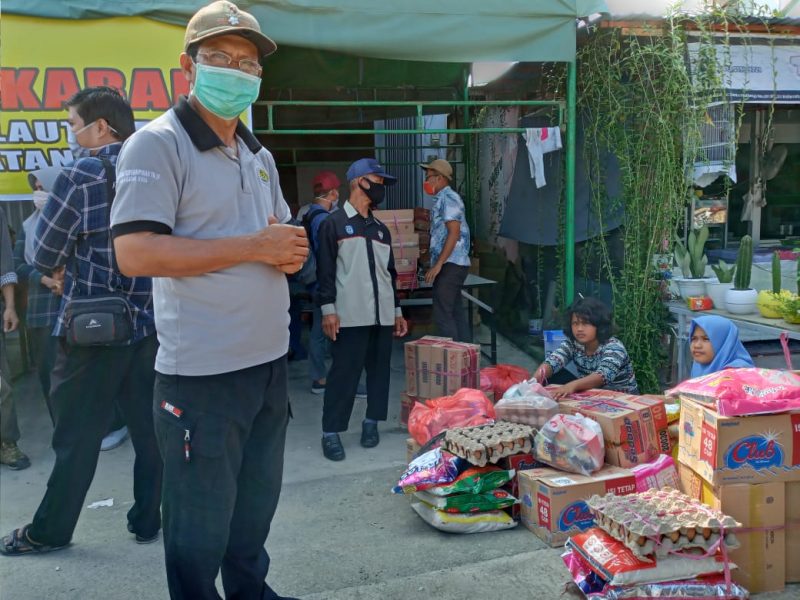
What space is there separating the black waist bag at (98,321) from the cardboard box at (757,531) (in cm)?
256

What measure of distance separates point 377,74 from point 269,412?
617 centimetres

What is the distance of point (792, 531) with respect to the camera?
301cm

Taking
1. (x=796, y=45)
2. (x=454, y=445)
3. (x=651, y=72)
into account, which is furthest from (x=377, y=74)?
(x=454, y=445)

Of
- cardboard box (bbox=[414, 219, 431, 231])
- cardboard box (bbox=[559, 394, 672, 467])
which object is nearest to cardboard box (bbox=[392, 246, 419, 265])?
cardboard box (bbox=[414, 219, 431, 231])

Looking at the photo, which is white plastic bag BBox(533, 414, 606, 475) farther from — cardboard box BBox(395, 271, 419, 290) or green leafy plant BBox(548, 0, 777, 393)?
cardboard box BBox(395, 271, 419, 290)

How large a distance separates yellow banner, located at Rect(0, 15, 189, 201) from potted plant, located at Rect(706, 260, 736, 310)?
3.90 meters

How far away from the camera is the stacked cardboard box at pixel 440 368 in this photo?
16.0 feet

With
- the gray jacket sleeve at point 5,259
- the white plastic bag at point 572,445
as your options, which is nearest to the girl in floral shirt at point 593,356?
the white plastic bag at point 572,445

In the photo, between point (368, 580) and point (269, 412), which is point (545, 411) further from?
point (269, 412)

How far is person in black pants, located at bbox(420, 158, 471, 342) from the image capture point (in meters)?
5.96

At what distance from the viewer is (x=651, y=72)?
539cm

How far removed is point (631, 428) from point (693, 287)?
2.05 metres

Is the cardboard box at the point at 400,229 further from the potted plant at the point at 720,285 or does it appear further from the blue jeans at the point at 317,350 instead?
the potted plant at the point at 720,285

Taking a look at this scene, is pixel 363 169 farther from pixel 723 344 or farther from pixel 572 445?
pixel 723 344
